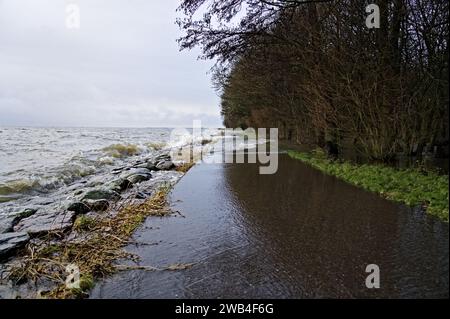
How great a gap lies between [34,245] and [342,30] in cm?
979

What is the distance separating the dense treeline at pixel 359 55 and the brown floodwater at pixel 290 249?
3.72 meters

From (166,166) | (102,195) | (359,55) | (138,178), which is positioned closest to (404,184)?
(359,55)

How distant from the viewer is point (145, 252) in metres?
4.85

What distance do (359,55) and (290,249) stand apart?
749 centimetres

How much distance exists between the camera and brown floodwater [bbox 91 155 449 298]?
11.7 feet

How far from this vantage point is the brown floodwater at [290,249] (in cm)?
356

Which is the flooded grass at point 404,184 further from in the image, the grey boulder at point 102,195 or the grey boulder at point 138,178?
the grey boulder at point 138,178

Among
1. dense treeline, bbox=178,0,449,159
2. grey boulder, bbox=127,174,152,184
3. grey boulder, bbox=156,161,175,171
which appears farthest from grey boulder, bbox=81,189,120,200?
grey boulder, bbox=156,161,175,171

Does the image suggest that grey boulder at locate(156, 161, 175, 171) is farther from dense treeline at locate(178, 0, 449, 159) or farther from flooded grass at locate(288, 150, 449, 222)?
flooded grass at locate(288, 150, 449, 222)

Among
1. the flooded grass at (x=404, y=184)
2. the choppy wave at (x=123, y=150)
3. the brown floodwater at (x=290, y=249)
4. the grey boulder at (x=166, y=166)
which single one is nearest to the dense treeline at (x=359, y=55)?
the flooded grass at (x=404, y=184)

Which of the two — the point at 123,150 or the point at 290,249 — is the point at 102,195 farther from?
the point at 123,150

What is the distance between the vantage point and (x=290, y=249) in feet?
15.1

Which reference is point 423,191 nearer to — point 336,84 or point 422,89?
point 422,89

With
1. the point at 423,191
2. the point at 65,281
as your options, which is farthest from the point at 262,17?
the point at 65,281
